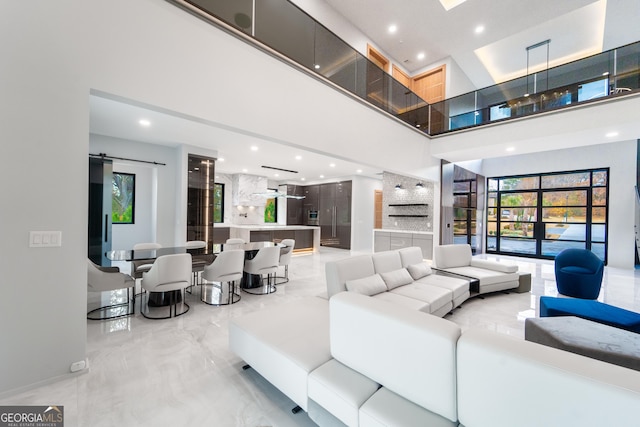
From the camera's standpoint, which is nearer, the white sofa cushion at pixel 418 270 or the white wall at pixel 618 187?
the white sofa cushion at pixel 418 270

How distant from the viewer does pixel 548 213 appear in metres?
8.79

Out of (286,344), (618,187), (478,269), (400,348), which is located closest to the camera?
(400,348)

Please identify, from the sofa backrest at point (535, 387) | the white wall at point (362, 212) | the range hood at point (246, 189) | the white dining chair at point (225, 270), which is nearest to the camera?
the sofa backrest at point (535, 387)

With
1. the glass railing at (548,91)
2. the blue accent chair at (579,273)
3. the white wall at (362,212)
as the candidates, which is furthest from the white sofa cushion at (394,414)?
the white wall at (362,212)

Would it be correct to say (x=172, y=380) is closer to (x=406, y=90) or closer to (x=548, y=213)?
(x=406, y=90)

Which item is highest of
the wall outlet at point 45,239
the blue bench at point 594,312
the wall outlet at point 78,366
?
the wall outlet at point 45,239

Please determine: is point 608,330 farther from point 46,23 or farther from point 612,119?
point 46,23

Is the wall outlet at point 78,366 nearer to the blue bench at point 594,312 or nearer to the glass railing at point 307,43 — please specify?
the glass railing at point 307,43

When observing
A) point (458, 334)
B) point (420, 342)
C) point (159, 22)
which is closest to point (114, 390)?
point (420, 342)

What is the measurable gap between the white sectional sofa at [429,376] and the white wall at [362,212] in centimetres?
805

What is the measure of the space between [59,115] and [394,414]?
3.21 metres

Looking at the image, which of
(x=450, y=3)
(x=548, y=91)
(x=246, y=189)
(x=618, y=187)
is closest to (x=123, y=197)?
(x=246, y=189)

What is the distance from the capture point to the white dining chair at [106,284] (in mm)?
3273

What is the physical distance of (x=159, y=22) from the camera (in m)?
2.58
